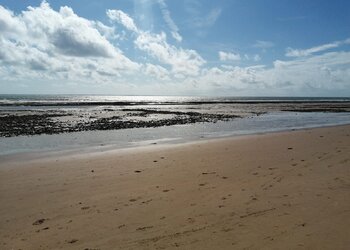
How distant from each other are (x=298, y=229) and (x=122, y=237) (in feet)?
10.5

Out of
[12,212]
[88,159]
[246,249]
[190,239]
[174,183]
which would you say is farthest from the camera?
[88,159]

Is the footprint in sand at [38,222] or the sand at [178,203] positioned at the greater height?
the sand at [178,203]

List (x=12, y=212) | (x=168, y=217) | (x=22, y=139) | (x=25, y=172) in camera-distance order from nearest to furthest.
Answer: (x=168, y=217), (x=12, y=212), (x=25, y=172), (x=22, y=139)

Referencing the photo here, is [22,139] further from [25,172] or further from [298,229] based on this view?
[298,229]

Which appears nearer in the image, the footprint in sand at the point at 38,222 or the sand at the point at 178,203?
the sand at the point at 178,203

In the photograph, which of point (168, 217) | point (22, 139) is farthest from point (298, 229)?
point (22, 139)

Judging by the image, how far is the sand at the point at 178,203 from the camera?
544 centimetres

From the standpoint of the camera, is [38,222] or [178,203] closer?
[38,222]

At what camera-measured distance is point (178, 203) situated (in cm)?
723

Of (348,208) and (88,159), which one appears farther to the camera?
(88,159)

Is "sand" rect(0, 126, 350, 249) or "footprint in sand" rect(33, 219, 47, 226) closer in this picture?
"sand" rect(0, 126, 350, 249)

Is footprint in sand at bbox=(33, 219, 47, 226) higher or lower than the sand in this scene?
lower

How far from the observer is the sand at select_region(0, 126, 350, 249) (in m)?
5.44

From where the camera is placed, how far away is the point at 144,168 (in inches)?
433
